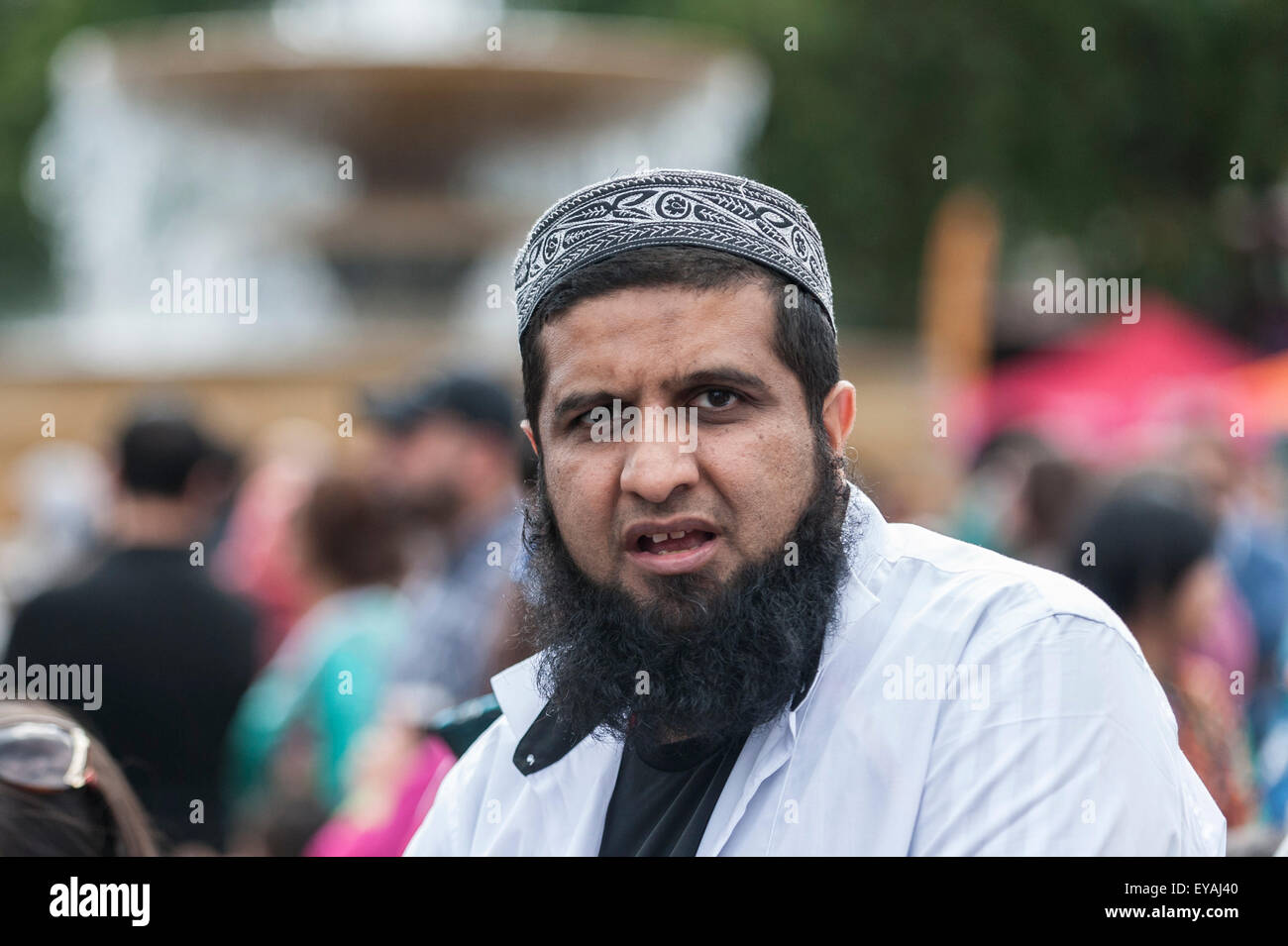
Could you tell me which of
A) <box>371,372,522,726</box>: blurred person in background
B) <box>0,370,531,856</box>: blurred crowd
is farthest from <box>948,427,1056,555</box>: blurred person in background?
<box>0,370,531,856</box>: blurred crowd

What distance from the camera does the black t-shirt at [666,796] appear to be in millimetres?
2090

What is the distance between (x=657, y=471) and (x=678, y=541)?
131 millimetres

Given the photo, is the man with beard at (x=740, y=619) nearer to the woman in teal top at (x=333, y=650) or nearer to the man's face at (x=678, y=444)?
the man's face at (x=678, y=444)

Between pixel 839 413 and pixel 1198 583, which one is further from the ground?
pixel 839 413

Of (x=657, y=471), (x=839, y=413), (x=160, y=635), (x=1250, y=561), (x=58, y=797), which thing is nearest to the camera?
(x=657, y=471)

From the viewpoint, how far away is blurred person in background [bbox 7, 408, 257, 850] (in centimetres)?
473

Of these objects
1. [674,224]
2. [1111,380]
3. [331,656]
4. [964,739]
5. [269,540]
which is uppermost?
[1111,380]

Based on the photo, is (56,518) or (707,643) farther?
(56,518)

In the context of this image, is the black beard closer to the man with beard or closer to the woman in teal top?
the man with beard

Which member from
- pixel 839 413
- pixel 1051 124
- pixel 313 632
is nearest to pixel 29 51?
pixel 1051 124

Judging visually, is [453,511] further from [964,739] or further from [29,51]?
[29,51]

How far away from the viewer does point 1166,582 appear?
13.0 feet

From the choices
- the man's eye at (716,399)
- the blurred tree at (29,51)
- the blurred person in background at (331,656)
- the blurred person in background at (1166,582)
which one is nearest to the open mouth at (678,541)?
the man's eye at (716,399)
